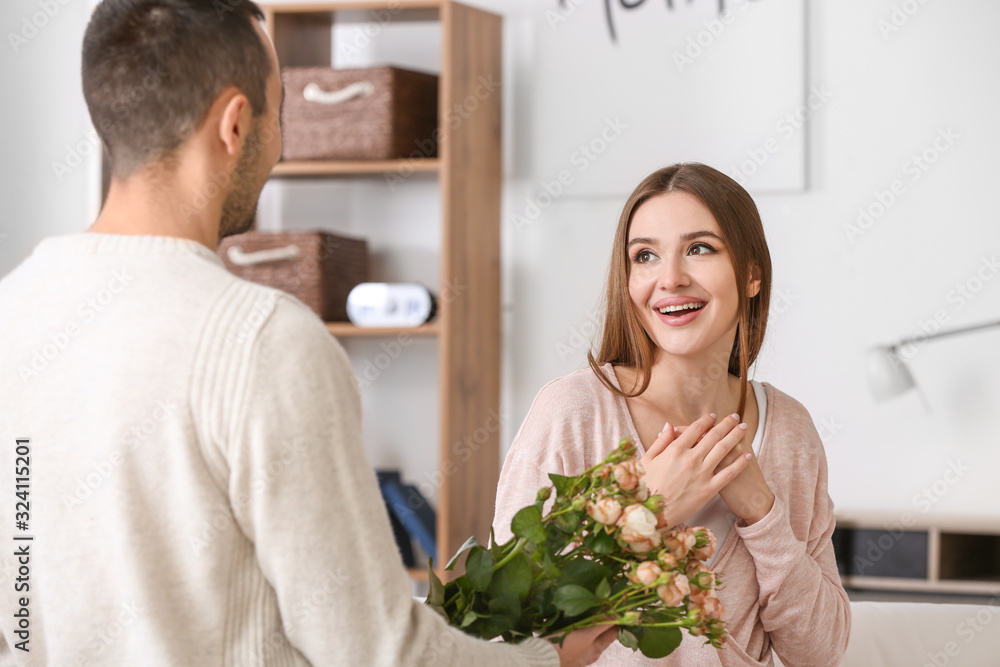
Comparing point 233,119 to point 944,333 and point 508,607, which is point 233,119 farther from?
point 944,333

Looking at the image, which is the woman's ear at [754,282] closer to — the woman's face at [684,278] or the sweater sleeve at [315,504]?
the woman's face at [684,278]

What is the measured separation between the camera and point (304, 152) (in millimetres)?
2920

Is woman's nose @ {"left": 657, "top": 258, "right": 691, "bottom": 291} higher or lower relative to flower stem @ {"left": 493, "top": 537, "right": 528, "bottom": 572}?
higher

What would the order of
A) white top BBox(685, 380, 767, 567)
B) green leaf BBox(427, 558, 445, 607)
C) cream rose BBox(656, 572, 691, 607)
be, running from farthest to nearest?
1. white top BBox(685, 380, 767, 567)
2. green leaf BBox(427, 558, 445, 607)
3. cream rose BBox(656, 572, 691, 607)

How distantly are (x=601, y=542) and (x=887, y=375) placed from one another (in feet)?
6.83

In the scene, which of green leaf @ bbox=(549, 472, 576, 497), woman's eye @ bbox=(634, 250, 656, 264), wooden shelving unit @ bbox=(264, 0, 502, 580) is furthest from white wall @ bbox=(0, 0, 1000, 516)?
green leaf @ bbox=(549, 472, 576, 497)

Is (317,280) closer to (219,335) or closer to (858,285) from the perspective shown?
(858,285)

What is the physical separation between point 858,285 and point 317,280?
1.57 meters

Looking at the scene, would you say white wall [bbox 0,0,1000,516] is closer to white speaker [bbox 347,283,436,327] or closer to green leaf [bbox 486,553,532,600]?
white speaker [bbox 347,283,436,327]

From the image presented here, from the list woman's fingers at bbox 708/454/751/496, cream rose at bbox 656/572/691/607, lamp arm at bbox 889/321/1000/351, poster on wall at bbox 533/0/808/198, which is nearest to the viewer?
cream rose at bbox 656/572/691/607

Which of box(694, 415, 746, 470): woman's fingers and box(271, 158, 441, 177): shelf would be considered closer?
box(694, 415, 746, 470): woman's fingers

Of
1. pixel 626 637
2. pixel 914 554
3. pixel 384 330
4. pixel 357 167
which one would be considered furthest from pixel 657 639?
pixel 357 167

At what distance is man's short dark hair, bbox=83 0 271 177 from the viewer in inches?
32.1

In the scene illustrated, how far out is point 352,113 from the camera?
9.41ft
